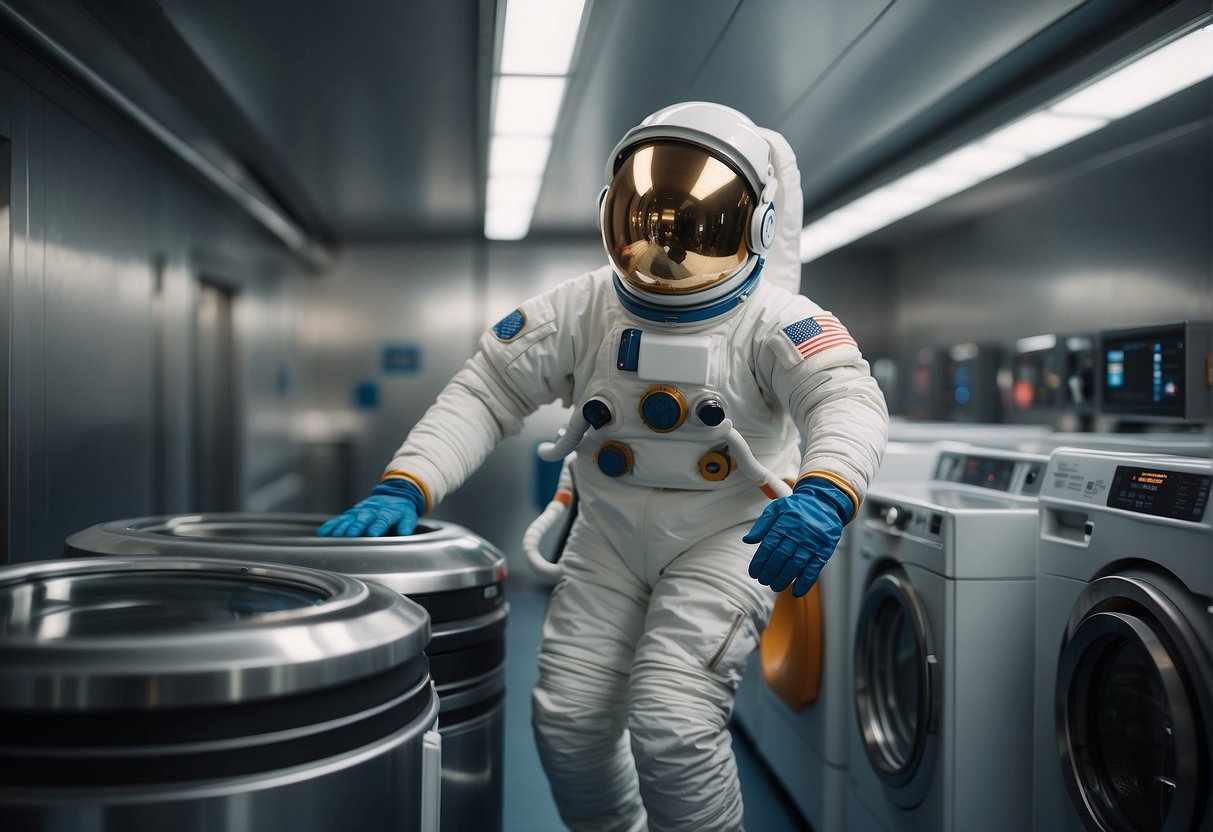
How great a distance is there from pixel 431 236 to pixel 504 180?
6.32ft

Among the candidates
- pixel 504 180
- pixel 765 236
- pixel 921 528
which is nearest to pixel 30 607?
pixel 765 236

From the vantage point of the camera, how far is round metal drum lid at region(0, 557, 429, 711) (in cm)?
104

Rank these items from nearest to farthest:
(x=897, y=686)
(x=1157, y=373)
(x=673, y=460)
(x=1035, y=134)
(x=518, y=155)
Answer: (x=673, y=460), (x=897, y=686), (x=1157, y=373), (x=1035, y=134), (x=518, y=155)

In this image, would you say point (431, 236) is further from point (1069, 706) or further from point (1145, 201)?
point (1069, 706)

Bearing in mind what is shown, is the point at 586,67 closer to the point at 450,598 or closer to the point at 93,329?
the point at 93,329

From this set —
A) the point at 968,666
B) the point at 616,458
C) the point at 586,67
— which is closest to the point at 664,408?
the point at 616,458

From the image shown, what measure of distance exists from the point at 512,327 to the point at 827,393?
739 millimetres

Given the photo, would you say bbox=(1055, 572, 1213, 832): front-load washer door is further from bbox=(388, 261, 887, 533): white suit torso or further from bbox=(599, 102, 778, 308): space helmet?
bbox=(599, 102, 778, 308): space helmet

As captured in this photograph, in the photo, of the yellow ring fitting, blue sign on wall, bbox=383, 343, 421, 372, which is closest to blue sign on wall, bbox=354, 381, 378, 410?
blue sign on wall, bbox=383, 343, 421, 372

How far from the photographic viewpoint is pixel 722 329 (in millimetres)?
1964

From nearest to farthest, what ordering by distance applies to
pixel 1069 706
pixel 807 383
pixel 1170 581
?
pixel 1170 581, pixel 1069 706, pixel 807 383

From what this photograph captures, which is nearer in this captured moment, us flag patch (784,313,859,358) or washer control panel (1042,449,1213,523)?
washer control panel (1042,449,1213,523)

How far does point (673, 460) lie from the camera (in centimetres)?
195

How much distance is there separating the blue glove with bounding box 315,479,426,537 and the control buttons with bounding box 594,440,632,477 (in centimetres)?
44
